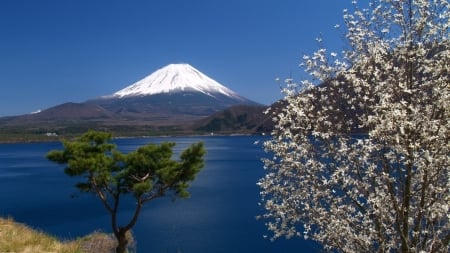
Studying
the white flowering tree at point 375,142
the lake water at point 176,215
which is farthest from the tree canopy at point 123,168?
the white flowering tree at point 375,142

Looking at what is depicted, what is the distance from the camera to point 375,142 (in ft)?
21.5

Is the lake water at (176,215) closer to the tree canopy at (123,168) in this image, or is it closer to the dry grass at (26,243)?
the tree canopy at (123,168)

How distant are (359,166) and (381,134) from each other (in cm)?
113

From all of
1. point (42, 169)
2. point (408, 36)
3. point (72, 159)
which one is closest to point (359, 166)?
point (408, 36)

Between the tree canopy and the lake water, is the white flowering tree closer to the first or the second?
the tree canopy

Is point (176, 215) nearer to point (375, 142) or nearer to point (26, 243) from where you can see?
point (26, 243)

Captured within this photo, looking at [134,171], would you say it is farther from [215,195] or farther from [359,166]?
[215,195]

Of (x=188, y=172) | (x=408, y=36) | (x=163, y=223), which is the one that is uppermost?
(x=408, y=36)

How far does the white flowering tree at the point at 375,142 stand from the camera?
20.1 ft

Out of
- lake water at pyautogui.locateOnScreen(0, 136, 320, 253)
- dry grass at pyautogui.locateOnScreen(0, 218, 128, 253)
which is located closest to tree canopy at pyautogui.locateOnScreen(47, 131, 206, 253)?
lake water at pyautogui.locateOnScreen(0, 136, 320, 253)

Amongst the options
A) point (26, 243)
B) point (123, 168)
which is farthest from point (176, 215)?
point (26, 243)

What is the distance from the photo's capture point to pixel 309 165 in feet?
23.9

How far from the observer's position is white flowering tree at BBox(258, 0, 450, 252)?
6.12 m

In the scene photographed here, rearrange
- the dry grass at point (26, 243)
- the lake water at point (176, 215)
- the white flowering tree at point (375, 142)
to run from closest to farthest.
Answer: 1. the white flowering tree at point (375, 142)
2. the dry grass at point (26, 243)
3. the lake water at point (176, 215)
